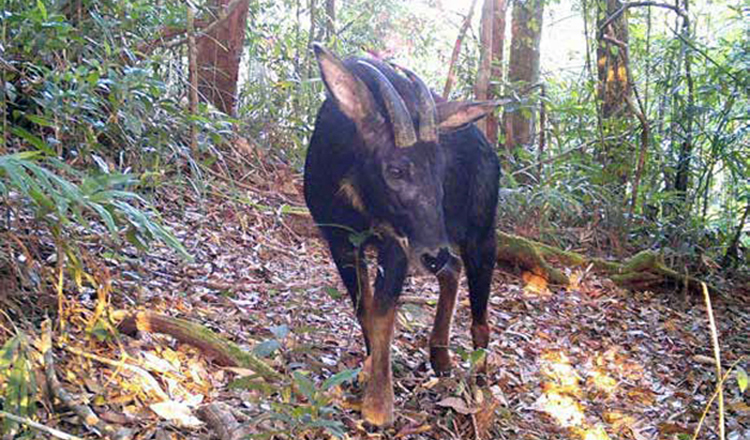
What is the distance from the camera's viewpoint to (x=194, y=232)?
5.05m

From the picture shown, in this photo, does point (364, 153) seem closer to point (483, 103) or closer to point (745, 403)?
point (483, 103)

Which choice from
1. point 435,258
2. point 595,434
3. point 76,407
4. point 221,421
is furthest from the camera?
point 595,434

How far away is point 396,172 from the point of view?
3.67m

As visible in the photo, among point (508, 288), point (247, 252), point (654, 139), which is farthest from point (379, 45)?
point (247, 252)

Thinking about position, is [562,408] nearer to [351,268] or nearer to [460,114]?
[351,268]

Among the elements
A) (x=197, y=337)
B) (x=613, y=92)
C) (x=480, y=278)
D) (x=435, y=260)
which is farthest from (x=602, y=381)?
(x=613, y=92)

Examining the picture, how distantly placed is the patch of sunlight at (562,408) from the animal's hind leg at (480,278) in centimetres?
46

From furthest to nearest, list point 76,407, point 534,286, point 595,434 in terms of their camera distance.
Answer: point 534,286 → point 595,434 → point 76,407

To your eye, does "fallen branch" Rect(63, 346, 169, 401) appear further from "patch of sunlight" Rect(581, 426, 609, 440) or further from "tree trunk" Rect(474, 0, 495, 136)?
"tree trunk" Rect(474, 0, 495, 136)

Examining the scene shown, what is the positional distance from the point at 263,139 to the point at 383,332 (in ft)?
11.6

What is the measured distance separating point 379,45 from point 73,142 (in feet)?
21.9

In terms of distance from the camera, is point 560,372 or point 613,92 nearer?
point 560,372

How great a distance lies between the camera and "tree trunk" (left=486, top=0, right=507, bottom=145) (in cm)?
790

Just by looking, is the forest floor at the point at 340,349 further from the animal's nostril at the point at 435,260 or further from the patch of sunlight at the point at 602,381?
the animal's nostril at the point at 435,260
